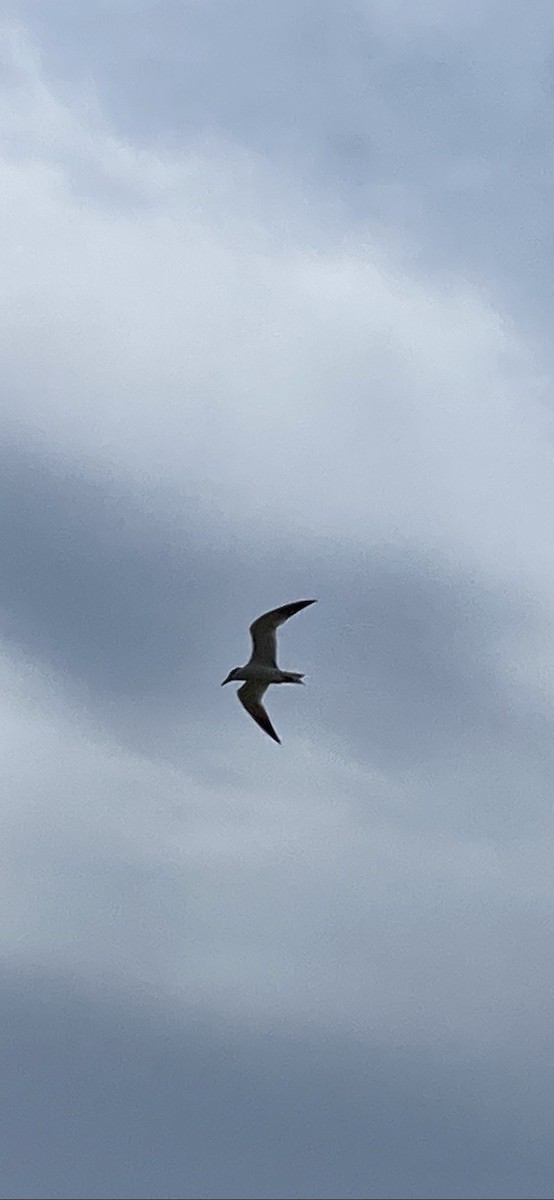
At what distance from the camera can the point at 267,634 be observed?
9006cm

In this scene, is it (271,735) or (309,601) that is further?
(271,735)

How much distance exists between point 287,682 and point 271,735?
12.6 feet

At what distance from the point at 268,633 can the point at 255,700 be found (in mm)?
5751

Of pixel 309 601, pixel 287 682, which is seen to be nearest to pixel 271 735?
pixel 287 682

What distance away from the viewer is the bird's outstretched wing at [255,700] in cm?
9344

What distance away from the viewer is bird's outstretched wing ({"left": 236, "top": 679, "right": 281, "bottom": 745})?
9344 centimetres

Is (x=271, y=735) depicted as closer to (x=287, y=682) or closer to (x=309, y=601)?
(x=287, y=682)

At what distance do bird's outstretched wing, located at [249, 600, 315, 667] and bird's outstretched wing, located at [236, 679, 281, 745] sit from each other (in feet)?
9.83

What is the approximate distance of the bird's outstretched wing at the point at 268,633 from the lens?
89.2 m

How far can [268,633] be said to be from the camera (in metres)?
90.1

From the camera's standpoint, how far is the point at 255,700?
308 ft

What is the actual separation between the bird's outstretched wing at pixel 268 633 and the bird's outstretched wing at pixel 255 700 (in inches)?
118

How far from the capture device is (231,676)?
93.0m

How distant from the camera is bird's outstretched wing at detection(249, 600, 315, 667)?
3511 inches
